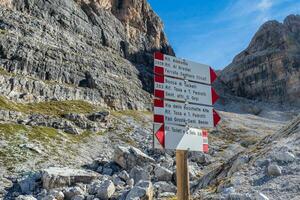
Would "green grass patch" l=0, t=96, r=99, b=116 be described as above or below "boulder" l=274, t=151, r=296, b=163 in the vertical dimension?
above

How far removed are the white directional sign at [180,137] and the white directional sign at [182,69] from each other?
1.52 m

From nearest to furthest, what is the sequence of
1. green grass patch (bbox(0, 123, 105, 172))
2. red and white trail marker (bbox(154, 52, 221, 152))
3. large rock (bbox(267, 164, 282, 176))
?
red and white trail marker (bbox(154, 52, 221, 152)) < large rock (bbox(267, 164, 282, 176)) < green grass patch (bbox(0, 123, 105, 172))

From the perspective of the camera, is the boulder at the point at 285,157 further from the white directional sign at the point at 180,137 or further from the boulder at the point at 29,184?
the boulder at the point at 29,184

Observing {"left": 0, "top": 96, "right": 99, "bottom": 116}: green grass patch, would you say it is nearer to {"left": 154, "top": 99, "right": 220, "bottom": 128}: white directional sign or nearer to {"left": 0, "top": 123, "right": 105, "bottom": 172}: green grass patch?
{"left": 0, "top": 123, "right": 105, "bottom": 172}: green grass patch

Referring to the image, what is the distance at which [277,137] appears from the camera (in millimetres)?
19297

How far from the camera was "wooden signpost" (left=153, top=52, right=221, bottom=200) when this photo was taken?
8258mm

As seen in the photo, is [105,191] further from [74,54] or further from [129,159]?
[74,54]

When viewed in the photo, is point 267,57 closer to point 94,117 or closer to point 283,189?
point 94,117

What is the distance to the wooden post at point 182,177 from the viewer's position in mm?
8523

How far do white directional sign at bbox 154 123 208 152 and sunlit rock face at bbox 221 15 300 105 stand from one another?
15559cm

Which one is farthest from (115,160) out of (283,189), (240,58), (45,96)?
(240,58)

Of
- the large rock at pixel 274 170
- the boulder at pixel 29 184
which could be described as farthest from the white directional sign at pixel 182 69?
the boulder at pixel 29 184

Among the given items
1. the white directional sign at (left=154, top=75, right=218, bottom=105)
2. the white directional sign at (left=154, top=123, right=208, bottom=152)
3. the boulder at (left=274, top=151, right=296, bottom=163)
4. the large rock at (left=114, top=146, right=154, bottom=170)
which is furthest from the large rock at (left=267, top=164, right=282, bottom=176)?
the large rock at (left=114, top=146, right=154, bottom=170)

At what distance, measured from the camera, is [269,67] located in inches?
6353
